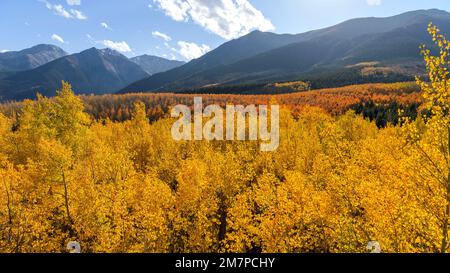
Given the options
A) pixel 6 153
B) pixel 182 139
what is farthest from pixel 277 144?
pixel 6 153

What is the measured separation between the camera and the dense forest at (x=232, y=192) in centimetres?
1299

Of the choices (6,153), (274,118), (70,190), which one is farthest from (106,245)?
(274,118)

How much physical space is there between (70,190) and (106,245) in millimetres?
11616

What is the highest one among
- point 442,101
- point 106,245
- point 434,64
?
point 434,64

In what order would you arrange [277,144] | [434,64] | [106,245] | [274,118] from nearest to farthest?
[434,64]
[106,245]
[277,144]
[274,118]

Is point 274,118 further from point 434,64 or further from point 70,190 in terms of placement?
point 434,64

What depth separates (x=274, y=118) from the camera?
6462 cm

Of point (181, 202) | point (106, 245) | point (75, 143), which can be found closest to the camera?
point (106, 245)

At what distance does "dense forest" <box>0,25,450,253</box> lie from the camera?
12992 mm

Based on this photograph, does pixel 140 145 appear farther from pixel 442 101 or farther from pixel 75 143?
pixel 442 101

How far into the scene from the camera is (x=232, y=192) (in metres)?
32.2

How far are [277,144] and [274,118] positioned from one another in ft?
72.0

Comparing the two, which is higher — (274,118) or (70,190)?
(274,118)

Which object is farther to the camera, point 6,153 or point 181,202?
point 6,153
